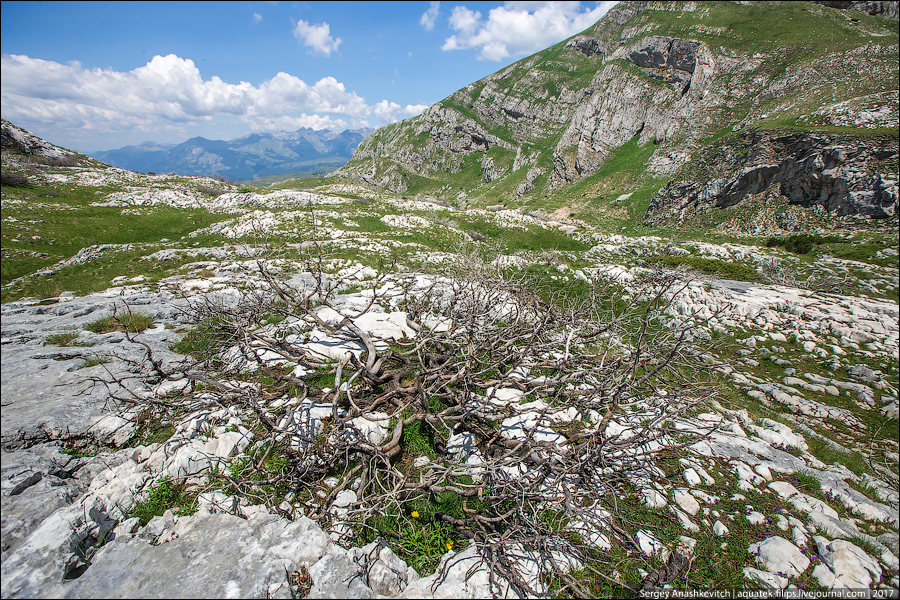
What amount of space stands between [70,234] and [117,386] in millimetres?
19177

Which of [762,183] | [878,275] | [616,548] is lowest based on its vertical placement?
[616,548]

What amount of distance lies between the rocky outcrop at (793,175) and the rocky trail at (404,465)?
24.1m

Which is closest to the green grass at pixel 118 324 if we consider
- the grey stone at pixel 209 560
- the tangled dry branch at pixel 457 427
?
the tangled dry branch at pixel 457 427

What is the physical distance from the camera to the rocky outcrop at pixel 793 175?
22172 millimetres

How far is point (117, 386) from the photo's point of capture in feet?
17.2

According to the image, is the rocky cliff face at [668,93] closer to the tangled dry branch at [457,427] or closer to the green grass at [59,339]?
the tangled dry branch at [457,427]

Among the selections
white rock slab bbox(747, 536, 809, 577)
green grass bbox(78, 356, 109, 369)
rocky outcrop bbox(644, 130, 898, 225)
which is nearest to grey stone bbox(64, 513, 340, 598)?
green grass bbox(78, 356, 109, 369)

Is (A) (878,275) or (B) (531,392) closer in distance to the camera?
(B) (531,392)

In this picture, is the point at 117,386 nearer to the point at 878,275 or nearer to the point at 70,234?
the point at 70,234

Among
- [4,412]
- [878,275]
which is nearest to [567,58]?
[878,275]

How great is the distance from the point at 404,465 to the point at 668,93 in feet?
233

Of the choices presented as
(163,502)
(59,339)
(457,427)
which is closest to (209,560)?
(163,502)

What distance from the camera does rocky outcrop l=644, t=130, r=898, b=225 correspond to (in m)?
22.2

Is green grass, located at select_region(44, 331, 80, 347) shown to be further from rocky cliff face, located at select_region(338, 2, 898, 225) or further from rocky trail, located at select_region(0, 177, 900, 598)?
rocky cliff face, located at select_region(338, 2, 898, 225)
